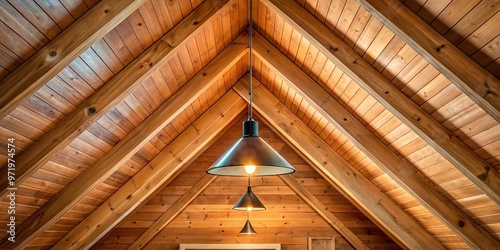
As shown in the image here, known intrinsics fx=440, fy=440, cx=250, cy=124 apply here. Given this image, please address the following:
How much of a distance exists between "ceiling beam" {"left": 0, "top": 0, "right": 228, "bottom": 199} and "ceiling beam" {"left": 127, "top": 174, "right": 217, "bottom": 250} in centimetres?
337

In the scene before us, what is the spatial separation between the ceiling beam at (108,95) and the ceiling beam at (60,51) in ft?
2.25

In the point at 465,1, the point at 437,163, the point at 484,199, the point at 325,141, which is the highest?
the point at 325,141

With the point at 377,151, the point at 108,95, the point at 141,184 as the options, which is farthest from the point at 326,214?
the point at 108,95

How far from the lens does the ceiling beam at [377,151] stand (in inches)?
147

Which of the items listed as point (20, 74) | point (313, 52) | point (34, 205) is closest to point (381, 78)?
point (313, 52)

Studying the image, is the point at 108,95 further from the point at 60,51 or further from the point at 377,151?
the point at 377,151

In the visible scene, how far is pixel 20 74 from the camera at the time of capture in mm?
2398

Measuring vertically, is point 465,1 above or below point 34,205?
above

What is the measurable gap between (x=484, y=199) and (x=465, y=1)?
1.89 meters

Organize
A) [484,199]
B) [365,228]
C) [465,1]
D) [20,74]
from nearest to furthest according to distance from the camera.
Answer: [465,1], [20,74], [484,199], [365,228]

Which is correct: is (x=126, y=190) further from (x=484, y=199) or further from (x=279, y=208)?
(x=484, y=199)

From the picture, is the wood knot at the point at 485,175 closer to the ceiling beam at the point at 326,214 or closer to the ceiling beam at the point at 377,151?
the ceiling beam at the point at 377,151

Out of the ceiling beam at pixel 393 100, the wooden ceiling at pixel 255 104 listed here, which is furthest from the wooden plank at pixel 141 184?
the ceiling beam at pixel 393 100

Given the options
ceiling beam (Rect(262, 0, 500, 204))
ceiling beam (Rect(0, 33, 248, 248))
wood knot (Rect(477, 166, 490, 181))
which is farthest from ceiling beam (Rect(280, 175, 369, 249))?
wood knot (Rect(477, 166, 490, 181))
